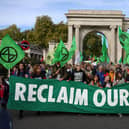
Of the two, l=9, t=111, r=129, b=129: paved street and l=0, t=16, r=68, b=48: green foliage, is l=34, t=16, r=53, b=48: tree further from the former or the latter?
l=9, t=111, r=129, b=129: paved street

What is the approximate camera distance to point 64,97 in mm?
9469

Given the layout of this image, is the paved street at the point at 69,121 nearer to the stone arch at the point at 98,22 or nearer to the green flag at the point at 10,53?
the green flag at the point at 10,53

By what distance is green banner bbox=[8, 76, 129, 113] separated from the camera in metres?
9.34

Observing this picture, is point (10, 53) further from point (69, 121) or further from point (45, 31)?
point (45, 31)

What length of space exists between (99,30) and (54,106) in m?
44.3

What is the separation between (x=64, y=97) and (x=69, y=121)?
3.54 feet

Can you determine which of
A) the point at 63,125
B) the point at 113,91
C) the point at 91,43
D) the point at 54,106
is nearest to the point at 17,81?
the point at 54,106

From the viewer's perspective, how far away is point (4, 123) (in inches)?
182

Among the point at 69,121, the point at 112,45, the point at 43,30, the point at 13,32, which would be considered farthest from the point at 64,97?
the point at 13,32

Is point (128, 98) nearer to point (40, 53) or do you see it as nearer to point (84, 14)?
point (84, 14)

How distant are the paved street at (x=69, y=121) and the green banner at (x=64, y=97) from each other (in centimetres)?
24

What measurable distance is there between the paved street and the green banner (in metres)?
0.24

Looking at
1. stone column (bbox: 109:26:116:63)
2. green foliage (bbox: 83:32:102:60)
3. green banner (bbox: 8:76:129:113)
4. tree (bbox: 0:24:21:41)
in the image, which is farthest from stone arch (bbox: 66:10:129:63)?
tree (bbox: 0:24:21:41)

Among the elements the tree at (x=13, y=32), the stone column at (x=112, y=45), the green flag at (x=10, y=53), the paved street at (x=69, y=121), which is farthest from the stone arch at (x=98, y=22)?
the tree at (x=13, y=32)
